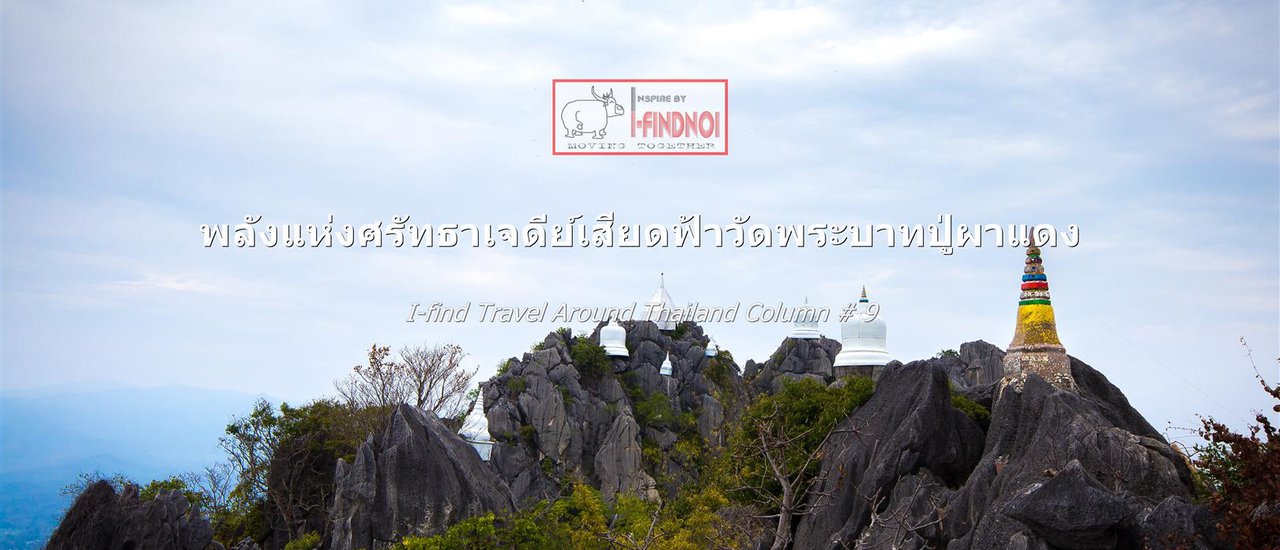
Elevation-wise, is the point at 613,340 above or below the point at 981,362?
above

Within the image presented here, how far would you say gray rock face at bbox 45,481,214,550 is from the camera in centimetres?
3014

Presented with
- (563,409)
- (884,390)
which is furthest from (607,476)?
(884,390)

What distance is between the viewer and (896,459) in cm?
2336

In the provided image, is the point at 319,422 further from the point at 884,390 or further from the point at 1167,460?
the point at 1167,460

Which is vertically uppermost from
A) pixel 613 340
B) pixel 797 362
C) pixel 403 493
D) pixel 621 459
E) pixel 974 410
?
pixel 613 340

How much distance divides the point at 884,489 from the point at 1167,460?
5515 millimetres

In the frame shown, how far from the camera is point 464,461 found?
31.3m

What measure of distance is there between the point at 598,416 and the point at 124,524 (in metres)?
41.3

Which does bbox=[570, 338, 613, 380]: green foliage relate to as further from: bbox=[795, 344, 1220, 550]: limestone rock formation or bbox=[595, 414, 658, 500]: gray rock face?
bbox=[795, 344, 1220, 550]: limestone rock formation

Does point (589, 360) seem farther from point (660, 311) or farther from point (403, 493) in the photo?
point (403, 493)

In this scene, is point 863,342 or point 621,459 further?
point 621,459

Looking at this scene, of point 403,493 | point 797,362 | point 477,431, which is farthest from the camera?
point 797,362

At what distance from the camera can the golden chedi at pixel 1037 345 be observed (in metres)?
23.7

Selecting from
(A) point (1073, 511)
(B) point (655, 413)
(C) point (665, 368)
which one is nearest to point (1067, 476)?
(A) point (1073, 511)
